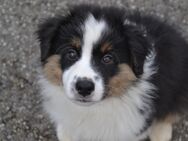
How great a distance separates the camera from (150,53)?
346 centimetres

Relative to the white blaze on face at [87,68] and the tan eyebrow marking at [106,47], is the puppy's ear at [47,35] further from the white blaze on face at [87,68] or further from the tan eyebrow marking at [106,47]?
the tan eyebrow marking at [106,47]

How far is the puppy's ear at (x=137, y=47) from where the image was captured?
335cm

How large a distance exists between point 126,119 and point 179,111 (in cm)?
61

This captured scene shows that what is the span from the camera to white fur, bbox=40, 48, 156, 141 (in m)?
3.61

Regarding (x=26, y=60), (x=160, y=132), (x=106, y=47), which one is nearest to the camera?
(x=106, y=47)

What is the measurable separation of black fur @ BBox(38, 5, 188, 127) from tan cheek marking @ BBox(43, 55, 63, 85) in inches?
1.8

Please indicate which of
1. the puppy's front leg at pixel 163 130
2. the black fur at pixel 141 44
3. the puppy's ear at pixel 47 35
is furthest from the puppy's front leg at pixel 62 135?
the puppy's ear at pixel 47 35

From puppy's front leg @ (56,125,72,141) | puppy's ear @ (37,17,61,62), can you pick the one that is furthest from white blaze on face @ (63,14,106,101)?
puppy's front leg @ (56,125,72,141)

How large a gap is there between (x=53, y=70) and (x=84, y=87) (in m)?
0.37

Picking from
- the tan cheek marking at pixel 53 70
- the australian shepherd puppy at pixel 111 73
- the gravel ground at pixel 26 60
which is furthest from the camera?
the gravel ground at pixel 26 60

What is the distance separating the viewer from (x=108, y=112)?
3.72 meters

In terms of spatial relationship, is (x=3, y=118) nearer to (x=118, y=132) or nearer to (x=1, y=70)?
Answer: (x=1, y=70)

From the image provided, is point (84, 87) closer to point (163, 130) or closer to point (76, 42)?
point (76, 42)

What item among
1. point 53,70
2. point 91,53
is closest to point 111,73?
point 91,53
